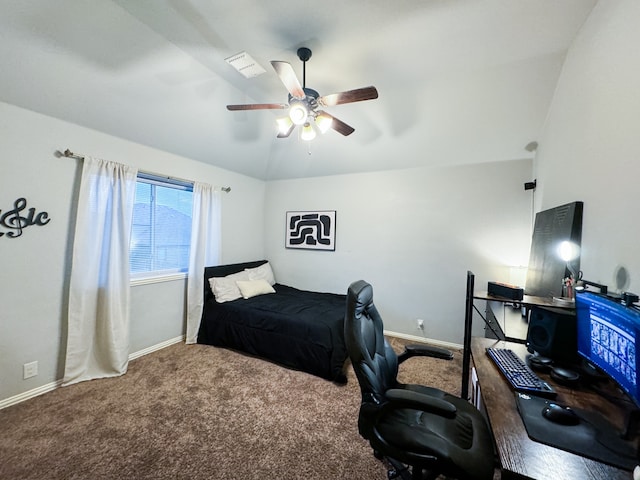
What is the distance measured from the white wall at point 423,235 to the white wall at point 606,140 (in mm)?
1211

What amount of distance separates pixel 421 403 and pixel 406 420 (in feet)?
1.17

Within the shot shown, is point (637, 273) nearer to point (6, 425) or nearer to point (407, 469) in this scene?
point (407, 469)

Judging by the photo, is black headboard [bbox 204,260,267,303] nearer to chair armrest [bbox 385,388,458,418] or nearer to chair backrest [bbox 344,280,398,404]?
chair backrest [bbox 344,280,398,404]

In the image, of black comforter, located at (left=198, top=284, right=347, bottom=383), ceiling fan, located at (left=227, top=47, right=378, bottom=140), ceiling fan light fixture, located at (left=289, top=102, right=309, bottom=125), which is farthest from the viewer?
black comforter, located at (left=198, top=284, right=347, bottom=383)

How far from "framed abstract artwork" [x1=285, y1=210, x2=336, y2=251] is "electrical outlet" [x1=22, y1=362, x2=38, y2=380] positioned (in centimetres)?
303

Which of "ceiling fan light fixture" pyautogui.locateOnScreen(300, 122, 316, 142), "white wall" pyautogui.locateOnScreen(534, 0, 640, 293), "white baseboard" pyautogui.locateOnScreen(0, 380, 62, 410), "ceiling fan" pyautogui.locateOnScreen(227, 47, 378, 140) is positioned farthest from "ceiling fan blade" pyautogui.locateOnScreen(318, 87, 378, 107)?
"white baseboard" pyautogui.locateOnScreen(0, 380, 62, 410)

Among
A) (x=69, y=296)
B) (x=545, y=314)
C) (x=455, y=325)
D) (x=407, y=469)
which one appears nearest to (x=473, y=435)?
(x=407, y=469)

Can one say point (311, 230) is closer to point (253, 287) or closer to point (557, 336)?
point (253, 287)

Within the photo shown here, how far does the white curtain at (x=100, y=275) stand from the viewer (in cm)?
231

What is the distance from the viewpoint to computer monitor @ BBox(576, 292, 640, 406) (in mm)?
810

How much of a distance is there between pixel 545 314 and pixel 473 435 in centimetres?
75

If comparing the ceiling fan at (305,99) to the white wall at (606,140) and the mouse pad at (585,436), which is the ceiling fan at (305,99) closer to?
the white wall at (606,140)

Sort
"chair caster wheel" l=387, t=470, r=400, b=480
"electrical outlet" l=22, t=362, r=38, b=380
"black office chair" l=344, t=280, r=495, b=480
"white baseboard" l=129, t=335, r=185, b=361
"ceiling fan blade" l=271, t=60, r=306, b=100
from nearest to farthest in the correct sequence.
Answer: "black office chair" l=344, t=280, r=495, b=480
"chair caster wheel" l=387, t=470, r=400, b=480
"ceiling fan blade" l=271, t=60, r=306, b=100
"electrical outlet" l=22, t=362, r=38, b=380
"white baseboard" l=129, t=335, r=185, b=361

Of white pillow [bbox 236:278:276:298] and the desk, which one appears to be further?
white pillow [bbox 236:278:276:298]
